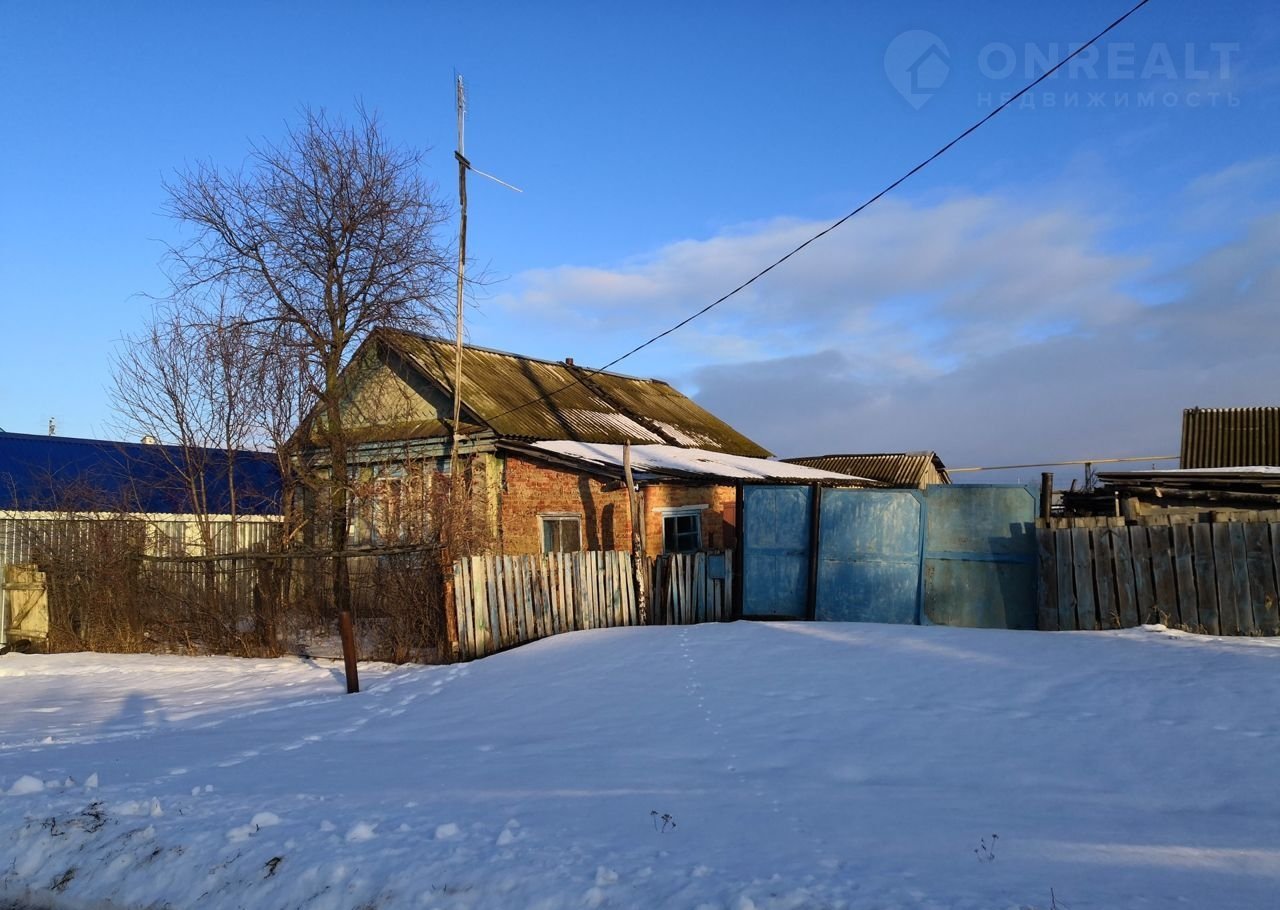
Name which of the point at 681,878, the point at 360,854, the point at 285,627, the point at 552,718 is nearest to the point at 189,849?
the point at 360,854

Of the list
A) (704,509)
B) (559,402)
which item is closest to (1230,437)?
(704,509)

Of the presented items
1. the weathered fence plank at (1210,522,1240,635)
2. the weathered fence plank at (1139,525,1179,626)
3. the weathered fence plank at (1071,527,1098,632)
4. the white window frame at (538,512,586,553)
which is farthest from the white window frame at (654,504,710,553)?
the weathered fence plank at (1210,522,1240,635)

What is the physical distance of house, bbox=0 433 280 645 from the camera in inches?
586

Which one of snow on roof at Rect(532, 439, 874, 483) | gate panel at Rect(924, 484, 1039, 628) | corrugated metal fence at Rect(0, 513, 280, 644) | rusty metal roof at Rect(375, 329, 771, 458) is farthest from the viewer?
rusty metal roof at Rect(375, 329, 771, 458)

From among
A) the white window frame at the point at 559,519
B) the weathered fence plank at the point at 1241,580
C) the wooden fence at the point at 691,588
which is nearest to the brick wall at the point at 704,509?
the white window frame at the point at 559,519

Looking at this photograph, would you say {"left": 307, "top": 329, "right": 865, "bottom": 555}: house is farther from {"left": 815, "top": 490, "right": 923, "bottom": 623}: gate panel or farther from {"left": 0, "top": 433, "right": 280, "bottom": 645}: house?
{"left": 815, "top": 490, "right": 923, "bottom": 623}: gate panel

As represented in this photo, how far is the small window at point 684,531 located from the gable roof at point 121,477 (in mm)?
7597

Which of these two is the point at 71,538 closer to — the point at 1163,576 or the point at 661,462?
the point at 661,462

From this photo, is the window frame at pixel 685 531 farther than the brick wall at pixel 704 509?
Yes

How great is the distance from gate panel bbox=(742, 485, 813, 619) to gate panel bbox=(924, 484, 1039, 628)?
1.50m

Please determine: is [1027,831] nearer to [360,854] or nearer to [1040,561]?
[360,854]

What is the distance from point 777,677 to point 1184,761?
3614 mm

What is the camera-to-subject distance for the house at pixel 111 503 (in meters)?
14.9

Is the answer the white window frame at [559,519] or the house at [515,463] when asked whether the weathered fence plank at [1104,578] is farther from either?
the white window frame at [559,519]
